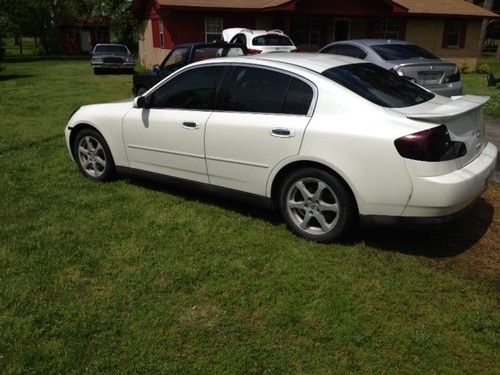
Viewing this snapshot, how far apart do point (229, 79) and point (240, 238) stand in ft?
4.93

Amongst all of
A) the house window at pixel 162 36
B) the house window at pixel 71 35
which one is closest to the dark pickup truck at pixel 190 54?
the house window at pixel 162 36

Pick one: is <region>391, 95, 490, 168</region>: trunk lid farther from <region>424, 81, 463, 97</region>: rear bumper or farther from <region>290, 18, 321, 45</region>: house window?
<region>290, 18, 321, 45</region>: house window

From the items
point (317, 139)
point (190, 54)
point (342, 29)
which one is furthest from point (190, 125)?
point (342, 29)

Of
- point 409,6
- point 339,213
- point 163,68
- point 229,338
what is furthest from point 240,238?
point 409,6

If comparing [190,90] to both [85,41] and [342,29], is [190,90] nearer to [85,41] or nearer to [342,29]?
[342,29]

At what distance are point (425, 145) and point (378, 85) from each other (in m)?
0.95

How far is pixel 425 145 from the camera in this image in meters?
3.57

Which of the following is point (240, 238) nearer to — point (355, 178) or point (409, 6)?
point (355, 178)

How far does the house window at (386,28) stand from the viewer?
78.7ft

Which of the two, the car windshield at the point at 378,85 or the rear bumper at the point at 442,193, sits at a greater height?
the car windshield at the point at 378,85

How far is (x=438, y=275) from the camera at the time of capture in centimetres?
376

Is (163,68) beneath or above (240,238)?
above

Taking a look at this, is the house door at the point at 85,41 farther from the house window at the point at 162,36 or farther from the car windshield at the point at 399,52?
the car windshield at the point at 399,52

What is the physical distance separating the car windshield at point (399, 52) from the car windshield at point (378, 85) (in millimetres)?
6142
